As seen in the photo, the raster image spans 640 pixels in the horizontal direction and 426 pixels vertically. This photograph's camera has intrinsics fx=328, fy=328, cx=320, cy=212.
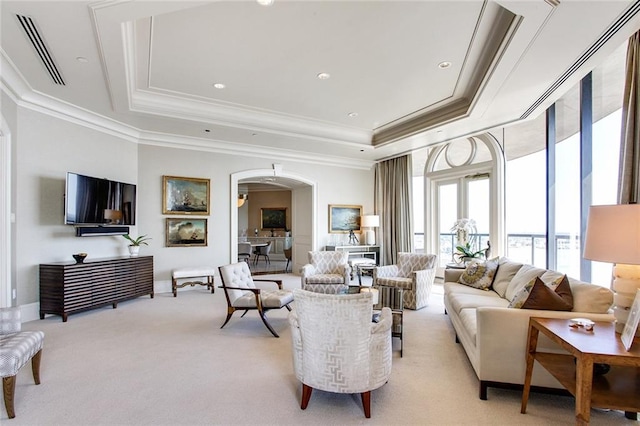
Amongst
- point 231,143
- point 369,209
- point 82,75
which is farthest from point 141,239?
point 369,209

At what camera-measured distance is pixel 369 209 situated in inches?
358

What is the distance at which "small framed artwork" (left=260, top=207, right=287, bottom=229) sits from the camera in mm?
13734

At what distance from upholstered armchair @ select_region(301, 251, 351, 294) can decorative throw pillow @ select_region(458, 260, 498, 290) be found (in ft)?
6.42

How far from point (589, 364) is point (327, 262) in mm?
4652

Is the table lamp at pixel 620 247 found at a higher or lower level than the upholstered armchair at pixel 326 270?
higher

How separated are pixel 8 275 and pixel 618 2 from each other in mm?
6858

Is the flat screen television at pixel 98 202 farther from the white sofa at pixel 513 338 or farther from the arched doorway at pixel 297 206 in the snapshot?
the white sofa at pixel 513 338

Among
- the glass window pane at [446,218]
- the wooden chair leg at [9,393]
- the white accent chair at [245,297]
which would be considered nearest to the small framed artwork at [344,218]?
the glass window pane at [446,218]

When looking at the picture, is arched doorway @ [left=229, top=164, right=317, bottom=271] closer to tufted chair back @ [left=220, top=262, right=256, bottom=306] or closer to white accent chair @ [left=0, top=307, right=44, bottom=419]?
tufted chair back @ [left=220, top=262, right=256, bottom=306]

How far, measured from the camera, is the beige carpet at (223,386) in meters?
2.36

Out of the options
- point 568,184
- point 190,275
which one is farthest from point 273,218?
point 568,184

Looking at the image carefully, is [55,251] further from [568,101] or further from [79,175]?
[568,101]

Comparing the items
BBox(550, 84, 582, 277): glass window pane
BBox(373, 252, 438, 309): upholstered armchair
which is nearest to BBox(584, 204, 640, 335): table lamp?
BBox(550, 84, 582, 277): glass window pane

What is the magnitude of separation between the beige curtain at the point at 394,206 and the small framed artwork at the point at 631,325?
19.5ft
